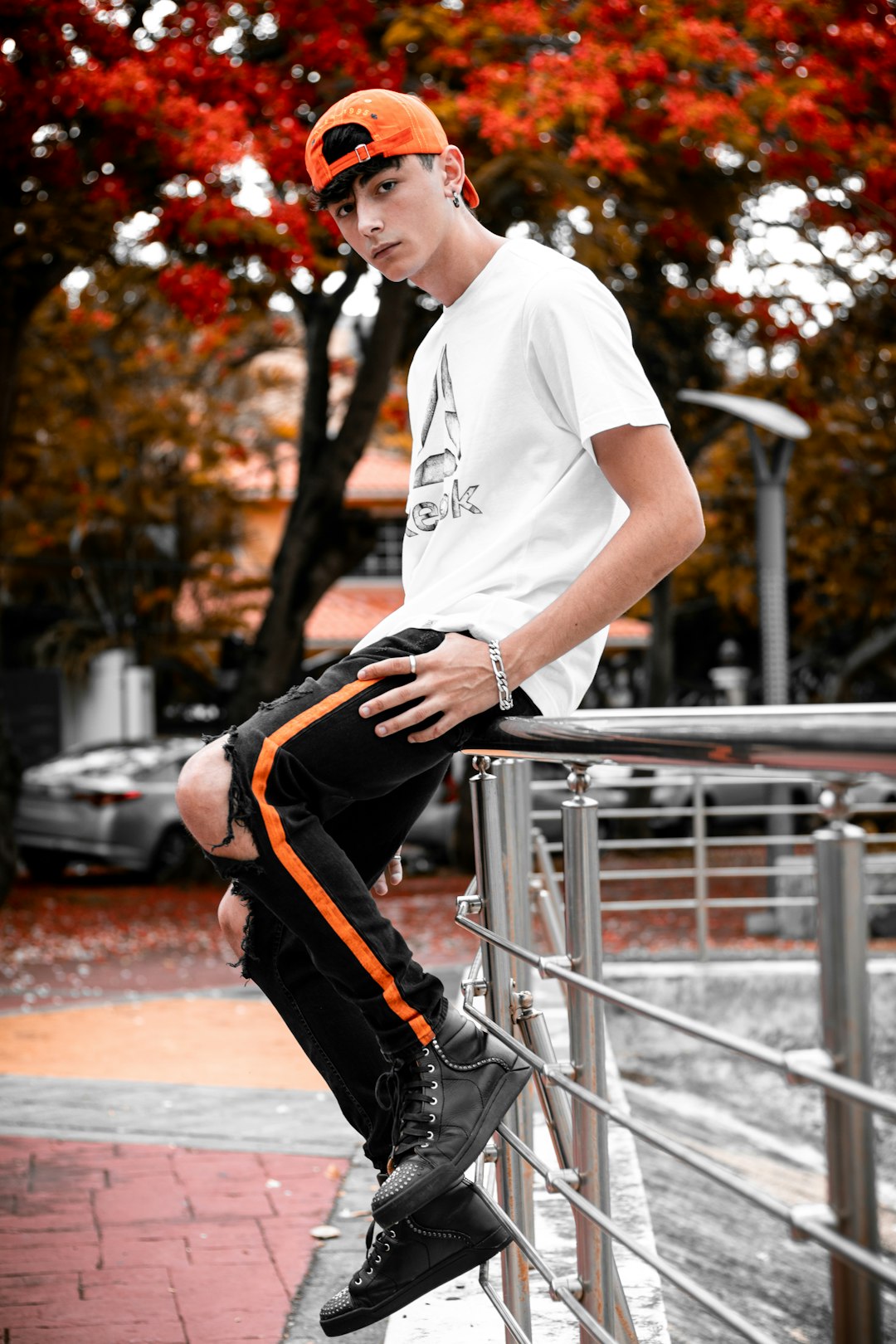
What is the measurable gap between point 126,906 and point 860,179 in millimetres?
8488

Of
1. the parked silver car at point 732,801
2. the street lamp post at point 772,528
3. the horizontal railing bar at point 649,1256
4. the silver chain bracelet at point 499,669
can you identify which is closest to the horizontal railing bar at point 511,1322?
the horizontal railing bar at point 649,1256

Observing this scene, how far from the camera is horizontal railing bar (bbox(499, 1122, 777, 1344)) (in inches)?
57.5

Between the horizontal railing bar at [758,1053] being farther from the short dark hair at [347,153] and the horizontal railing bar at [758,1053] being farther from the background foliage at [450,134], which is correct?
the background foliage at [450,134]

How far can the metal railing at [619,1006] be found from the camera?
1249mm

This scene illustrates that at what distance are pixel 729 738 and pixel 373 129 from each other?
51.2 inches

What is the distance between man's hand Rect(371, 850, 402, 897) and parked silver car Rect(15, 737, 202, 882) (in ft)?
37.3

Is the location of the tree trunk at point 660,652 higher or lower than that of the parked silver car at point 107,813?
higher

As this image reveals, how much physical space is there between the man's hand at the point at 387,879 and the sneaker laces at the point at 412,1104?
1.33 ft

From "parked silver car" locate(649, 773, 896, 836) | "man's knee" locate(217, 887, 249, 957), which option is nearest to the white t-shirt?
"man's knee" locate(217, 887, 249, 957)

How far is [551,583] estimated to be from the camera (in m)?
2.28

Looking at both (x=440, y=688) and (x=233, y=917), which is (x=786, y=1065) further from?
(x=233, y=917)

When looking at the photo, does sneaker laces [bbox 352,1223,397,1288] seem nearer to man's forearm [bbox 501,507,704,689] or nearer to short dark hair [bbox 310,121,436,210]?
man's forearm [bbox 501,507,704,689]

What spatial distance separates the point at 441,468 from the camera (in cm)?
241

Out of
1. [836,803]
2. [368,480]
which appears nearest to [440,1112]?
[836,803]
